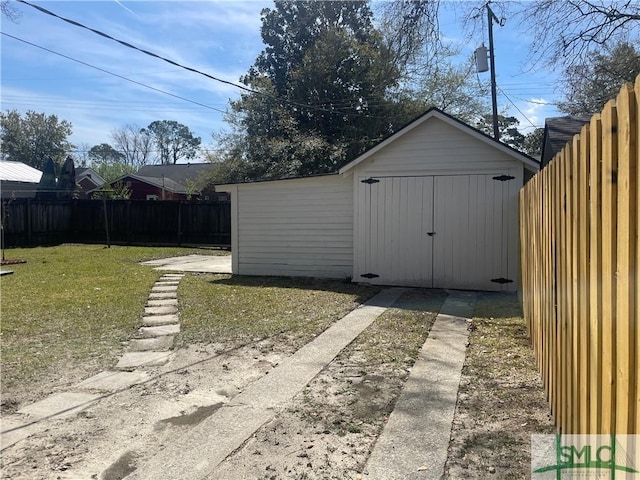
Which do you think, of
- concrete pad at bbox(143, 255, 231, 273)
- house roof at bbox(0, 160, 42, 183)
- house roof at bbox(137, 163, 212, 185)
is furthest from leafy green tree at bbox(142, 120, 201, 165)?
concrete pad at bbox(143, 255, 231, 273)

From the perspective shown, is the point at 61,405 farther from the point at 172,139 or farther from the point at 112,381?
the point at 172,139

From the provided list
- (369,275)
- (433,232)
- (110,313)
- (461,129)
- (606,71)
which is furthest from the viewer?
(606,71)

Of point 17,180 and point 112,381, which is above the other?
point 17,180

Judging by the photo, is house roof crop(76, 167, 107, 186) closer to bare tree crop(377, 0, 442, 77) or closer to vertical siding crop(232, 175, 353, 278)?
vertical siding crop(232, 175, 353, 278)

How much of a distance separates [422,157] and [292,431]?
6670 mm

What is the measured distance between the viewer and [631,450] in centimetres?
134

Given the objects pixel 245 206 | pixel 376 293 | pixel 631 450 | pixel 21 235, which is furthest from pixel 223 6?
pixel 21 235

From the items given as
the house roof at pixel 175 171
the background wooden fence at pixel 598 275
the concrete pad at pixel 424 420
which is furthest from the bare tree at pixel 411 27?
the house roof at pixel 175 171

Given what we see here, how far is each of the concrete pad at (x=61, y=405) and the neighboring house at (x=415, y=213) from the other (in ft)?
20.5

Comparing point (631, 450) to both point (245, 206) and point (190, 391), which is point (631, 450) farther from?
point (245, 206)

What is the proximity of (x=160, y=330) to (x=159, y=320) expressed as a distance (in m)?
0.48

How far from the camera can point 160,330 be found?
214 inches

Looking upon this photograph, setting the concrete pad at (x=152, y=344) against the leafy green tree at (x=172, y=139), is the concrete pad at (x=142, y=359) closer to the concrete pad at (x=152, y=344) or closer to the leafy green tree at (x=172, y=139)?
the concrete pad at (x=152, y=344)

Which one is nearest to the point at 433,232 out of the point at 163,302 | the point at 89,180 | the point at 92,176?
the point at 163,302
